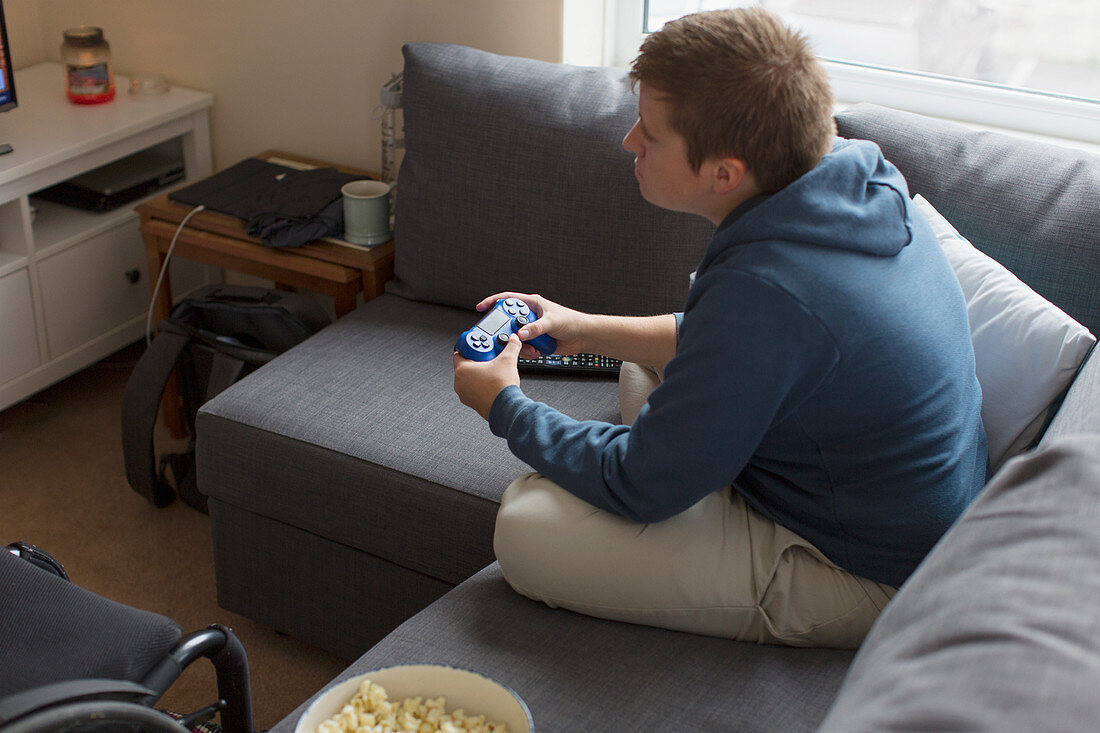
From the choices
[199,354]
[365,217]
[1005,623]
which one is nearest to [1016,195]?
[1005,623]

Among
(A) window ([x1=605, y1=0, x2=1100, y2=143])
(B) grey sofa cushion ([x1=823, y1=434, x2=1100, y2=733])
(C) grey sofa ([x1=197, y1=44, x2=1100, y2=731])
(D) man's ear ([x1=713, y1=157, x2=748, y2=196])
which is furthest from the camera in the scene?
(A) window ([x1=605, y1=0, x2=1100, y2=143])

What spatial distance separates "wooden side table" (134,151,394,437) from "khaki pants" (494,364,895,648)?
101 cm

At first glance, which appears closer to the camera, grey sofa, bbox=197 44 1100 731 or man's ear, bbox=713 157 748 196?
grey sofa, bbox=197 44 1100 731

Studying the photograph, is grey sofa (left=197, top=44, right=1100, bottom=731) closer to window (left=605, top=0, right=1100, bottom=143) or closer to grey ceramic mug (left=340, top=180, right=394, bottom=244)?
grey ceramic mug (left=340, top=180, right=394, bottom=244)

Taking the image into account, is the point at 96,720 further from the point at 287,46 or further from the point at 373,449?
the point at 287,46

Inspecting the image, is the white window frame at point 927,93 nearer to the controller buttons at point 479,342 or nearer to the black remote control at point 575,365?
the black remote control at point 575,365

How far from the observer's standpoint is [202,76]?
2.62m

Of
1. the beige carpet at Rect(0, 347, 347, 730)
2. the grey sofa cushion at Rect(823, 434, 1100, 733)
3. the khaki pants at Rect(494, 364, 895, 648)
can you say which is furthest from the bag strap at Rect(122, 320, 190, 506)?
the grey sofa cushion at Rect(823, 434, 1100, 733)

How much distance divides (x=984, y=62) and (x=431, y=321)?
48.8 inches

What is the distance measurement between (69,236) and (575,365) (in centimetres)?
129

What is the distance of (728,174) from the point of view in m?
1.10

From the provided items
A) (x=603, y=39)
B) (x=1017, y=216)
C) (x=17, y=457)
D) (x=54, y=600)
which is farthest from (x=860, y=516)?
(x=17, y=457)

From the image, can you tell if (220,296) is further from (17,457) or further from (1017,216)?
(1017,216)

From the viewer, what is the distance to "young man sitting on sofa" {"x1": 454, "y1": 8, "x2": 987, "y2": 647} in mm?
1038
